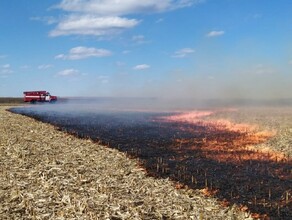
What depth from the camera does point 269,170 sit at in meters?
23.7

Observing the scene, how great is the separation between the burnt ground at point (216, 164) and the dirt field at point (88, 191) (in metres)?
1.26

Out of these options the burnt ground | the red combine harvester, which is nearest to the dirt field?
the burnt ground

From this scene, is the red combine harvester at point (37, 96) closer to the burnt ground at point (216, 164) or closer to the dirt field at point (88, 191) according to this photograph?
the burnt ground at point (216, 164)

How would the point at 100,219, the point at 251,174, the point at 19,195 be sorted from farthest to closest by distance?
the point at 251,174
the point at 19,195
the point at 100,219

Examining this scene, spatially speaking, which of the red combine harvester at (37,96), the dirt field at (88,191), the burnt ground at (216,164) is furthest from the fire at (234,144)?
the red combine harvester at (37,96)

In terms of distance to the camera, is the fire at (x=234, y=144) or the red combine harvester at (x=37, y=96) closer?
the fire at (x=234, y=144)

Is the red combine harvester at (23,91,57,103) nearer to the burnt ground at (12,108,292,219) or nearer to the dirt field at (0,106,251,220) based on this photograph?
the burnt ground at (12,108,292,219)

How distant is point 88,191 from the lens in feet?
58.1

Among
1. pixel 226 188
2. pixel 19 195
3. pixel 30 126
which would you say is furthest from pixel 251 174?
pixel 30 126

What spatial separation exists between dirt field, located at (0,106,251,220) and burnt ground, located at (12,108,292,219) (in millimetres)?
1261

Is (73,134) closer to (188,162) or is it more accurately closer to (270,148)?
(188,162)

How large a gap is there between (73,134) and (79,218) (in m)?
23.9

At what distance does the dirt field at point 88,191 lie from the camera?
15.1 metres

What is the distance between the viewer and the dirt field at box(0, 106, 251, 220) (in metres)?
15.1
